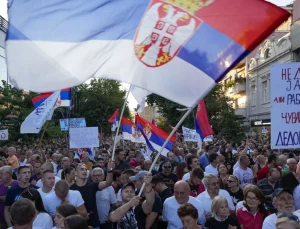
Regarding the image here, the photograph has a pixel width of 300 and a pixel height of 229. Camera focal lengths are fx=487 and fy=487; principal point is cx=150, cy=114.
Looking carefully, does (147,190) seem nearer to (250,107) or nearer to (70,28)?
(70,28)

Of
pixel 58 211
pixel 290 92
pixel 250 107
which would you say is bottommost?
pixel 58 211

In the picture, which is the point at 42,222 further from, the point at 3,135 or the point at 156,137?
the point at 3,135

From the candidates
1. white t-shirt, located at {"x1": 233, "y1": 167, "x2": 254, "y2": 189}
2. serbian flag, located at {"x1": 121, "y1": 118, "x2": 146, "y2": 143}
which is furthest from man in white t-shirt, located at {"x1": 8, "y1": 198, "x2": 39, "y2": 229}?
serbian flag, located at {"x1": 121, "y1": 118, "x2": 146, "y2": 143}

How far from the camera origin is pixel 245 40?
459 centimetres

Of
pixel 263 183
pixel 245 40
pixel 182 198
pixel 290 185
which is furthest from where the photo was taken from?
pixel 263 183

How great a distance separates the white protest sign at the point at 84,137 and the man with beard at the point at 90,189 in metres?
6.44

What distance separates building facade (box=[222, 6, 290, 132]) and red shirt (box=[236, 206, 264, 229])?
3138cm

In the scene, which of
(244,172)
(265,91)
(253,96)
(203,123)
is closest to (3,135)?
(203,123)

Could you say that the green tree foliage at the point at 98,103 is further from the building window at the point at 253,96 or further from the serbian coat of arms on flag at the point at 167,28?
the serbian coat of arms on flag at the point at 167,28

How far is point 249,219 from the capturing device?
19.5 ft

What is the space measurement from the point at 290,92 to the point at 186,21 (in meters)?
Answer: 2.29

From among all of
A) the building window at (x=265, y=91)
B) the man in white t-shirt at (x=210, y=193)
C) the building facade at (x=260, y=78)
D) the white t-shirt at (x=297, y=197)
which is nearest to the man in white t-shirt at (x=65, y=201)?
the man in white t-shirt at (x=210, y=193)

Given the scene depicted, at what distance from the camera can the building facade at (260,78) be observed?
39.2 m

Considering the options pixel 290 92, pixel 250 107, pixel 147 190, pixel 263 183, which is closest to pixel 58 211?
pixel 147 190
